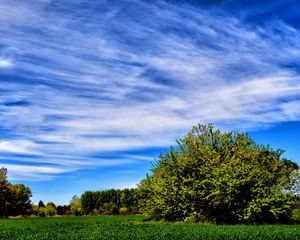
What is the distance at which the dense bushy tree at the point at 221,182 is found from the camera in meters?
37.1

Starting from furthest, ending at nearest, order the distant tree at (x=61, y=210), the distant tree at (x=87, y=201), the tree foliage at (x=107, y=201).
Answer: the distant tree at (x=87, y=201) < the distant tree at (x=61, y=210) < the tree foliage at (x=107, y=201)

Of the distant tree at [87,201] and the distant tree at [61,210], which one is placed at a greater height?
the distant tree at [87,201]

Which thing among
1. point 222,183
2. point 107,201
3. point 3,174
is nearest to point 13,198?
point 3,174

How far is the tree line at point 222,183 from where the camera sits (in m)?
37.2

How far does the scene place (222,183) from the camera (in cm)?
3709

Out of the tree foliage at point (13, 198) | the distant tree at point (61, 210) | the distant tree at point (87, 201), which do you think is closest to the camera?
the tree foliage at point (13, 198)

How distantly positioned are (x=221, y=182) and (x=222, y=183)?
18 centimetres

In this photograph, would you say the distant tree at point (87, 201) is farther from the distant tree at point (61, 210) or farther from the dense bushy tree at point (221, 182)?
the dense bushy tree at point (221, 182)

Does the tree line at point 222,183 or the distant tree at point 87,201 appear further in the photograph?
the distant tree at point 87,201

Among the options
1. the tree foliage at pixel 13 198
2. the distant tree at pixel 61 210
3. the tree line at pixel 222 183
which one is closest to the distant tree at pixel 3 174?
the tree foliage at pixel 13 198

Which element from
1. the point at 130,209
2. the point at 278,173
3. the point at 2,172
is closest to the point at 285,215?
the point at 278,173

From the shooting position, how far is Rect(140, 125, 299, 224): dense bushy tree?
1462 inches

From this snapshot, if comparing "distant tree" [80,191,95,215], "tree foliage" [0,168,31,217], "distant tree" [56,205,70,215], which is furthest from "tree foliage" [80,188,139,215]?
"tree foliage" [0,168,31,217]

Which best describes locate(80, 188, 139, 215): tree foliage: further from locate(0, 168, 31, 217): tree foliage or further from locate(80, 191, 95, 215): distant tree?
locate(0, 168, 31, 217): tree foliage
